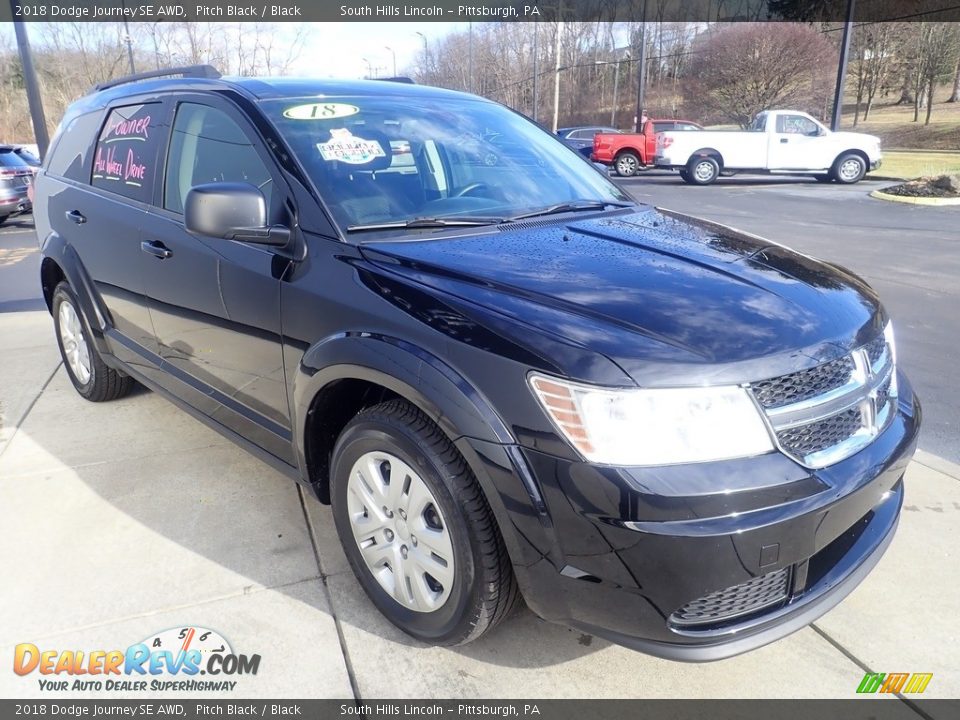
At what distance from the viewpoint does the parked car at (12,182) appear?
13.7 meters

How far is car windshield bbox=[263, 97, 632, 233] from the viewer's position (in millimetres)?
2705

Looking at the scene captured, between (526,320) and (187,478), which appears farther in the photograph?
(187,478)

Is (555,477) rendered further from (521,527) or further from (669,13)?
(669,13)

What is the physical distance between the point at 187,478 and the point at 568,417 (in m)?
2.43

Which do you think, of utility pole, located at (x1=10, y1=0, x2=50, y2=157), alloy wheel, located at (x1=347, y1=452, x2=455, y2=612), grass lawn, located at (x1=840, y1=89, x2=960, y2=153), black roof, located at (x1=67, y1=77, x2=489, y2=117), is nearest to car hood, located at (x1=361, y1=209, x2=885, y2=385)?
alloy wheel, located at (x1=347, y1=452, x2=455, y2=612)

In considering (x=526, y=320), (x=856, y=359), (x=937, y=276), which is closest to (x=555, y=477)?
(x=526, y=320)

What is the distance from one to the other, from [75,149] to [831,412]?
14.1 ft

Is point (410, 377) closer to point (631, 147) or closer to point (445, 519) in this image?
point (445, 519)

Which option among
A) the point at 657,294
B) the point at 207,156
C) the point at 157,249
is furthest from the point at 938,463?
the point at 157,249

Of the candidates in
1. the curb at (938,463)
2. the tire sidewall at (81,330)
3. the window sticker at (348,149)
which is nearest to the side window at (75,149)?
the tire sidewall at (81,330)

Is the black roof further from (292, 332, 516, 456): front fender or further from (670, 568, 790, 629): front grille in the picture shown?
(670, 568, 790, 629): front grille

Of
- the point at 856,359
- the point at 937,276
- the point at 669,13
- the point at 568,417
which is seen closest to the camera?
the point at 568,417

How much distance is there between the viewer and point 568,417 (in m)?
1.87

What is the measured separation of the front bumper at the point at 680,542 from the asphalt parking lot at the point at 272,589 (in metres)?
0.43
